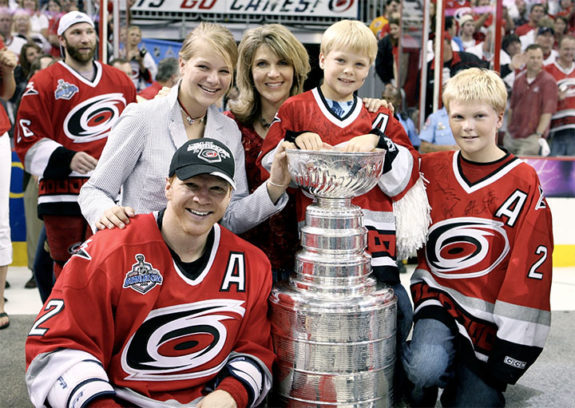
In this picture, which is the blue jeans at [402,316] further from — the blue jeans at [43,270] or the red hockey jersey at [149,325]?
the blue jeans at [43,270]

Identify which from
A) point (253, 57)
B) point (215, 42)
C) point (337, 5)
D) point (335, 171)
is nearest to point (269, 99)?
point (253, 57)

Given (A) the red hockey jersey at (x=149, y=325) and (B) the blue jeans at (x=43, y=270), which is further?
(B) the blue jeans at (x=43, y=270)

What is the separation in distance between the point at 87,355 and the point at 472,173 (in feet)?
3.82

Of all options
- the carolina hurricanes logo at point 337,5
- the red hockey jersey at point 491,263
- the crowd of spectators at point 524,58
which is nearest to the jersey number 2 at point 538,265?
the red hockey jersey at point 491,263

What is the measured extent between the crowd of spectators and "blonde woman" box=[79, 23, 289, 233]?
11.5ft

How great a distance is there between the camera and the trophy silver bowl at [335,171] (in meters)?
1.57

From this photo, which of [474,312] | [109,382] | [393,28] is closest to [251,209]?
[109,382]

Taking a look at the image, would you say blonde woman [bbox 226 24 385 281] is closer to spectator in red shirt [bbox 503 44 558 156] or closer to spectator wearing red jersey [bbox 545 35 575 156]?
spectator in red shirt [bbox 503 44 558 156]

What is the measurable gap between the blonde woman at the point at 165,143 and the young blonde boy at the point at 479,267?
52 cm

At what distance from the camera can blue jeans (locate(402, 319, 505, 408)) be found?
182cm

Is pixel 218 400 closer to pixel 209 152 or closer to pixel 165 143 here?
pixel 209 152

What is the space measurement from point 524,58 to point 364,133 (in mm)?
3789

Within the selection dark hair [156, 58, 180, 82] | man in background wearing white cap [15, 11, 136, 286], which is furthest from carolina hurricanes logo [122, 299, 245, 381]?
dark hair [156, 58, 180, 82]

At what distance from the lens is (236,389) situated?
5.02 feet
